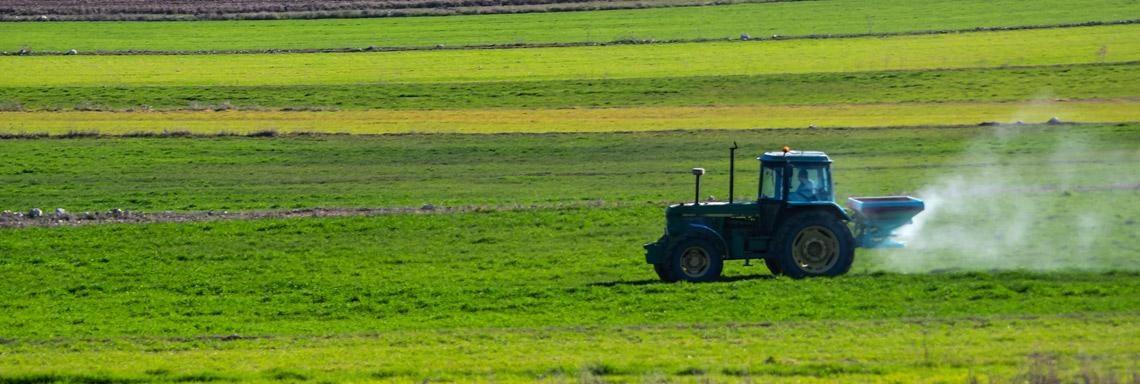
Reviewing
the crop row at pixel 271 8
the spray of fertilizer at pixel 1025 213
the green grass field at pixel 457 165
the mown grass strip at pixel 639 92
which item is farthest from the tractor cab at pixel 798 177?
the crop row at pixel 271 8

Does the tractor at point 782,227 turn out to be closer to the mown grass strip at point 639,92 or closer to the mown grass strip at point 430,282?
the mown grass strip at point 430,282

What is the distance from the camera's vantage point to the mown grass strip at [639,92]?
51.8m

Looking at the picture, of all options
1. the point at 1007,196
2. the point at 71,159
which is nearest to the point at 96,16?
the point at 71,159

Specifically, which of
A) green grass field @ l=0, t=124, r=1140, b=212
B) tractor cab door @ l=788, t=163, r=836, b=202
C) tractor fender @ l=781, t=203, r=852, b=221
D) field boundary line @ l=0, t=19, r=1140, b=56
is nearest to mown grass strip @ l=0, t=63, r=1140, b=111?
green grass field @ l=0, t=124, r=1140, b=212

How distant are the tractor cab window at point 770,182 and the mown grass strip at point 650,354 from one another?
13.6 ft

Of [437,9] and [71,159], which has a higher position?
[437,9]

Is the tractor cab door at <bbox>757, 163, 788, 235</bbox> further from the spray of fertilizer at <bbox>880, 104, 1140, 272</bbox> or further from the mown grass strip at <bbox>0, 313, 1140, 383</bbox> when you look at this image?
the mown grass strip at <bbox>0, 313, 1140, 383</bbox>

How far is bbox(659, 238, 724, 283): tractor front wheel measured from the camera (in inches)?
885

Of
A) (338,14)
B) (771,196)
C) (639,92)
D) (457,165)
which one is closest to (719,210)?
(771,196)

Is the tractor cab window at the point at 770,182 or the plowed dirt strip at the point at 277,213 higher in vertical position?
the tractor cab window at the point at 770,182

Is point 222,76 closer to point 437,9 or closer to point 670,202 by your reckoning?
point 437,9

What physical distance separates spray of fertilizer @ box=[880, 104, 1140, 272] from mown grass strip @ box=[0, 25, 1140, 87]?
18.6 metres

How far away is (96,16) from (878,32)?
40423 millimetres

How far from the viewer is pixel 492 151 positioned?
1676 inches
